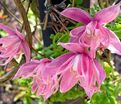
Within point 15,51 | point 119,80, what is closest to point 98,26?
point 15,51

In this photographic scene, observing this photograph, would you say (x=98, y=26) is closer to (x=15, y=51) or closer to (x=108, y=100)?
(x=15, y=51)

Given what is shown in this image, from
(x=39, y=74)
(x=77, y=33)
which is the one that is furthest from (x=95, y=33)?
(x=39, y=74)

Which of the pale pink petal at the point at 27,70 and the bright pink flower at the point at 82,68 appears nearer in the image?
the bright pink flower at the point at 82,68

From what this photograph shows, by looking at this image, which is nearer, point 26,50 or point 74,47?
point 74,47

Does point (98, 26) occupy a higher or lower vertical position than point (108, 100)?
higher

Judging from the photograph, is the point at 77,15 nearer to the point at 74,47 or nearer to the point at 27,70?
the point at 74,47

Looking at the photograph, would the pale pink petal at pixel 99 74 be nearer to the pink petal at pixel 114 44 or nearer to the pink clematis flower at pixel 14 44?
the pink petal at pixel 114 44

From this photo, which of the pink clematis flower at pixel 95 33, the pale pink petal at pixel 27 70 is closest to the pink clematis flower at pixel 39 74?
the pale pink petal at pixel 27 70

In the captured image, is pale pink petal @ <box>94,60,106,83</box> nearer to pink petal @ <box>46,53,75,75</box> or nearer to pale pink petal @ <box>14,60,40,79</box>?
pink petal @ <box>46,53,75,75</box>
